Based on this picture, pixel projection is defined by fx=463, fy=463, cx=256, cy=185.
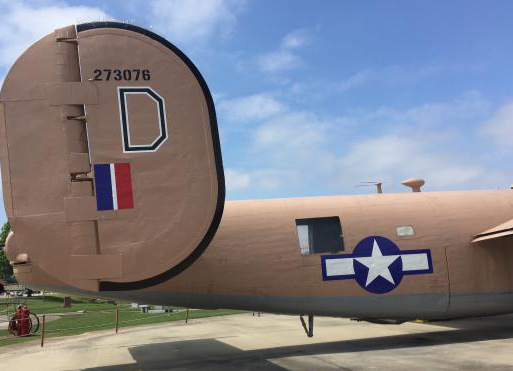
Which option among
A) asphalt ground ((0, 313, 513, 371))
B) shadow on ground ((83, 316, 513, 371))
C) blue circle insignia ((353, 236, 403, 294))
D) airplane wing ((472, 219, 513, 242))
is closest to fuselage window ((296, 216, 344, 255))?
blue circle insignia ((353, 236, 403, 294))

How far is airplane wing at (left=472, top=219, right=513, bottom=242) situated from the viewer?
1115 centimetres

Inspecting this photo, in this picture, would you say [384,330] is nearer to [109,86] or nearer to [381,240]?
[381,240]

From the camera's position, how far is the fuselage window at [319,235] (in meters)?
10.7

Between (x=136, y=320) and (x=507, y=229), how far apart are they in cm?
1829

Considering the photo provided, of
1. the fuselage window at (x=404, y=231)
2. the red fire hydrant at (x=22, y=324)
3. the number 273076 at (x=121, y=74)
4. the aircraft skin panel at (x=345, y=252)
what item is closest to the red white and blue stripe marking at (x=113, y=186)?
the number 273076 at (x=121, y=74)

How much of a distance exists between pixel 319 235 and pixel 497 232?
4.55m

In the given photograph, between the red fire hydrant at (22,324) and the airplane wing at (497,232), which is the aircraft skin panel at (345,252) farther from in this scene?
the red fire hydrant at (22,324)

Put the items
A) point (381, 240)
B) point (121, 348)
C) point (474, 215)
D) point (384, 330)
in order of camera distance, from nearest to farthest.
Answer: point (381, 240), point (474, 215), point (121, 348), point (384, 330)

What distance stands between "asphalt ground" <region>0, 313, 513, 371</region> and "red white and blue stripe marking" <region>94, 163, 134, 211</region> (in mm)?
5314

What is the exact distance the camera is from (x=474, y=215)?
12.1 meters

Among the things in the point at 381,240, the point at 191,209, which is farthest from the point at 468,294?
the point at 191,209

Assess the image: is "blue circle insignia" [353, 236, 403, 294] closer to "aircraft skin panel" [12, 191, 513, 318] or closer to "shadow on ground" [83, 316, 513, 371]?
"aircraft skin panel" [12, 191, 513, 318]

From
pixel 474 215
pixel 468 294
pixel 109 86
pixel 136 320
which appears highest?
pixel 109 86

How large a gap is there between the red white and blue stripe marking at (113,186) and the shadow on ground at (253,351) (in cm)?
526
